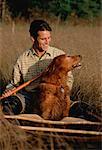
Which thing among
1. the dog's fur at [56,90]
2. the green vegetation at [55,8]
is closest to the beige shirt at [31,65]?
the dog's fur at [56,90]

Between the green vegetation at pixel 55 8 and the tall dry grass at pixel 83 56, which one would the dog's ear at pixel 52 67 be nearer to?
the tall dry grass at pixel 83 56

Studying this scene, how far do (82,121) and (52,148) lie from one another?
871mm

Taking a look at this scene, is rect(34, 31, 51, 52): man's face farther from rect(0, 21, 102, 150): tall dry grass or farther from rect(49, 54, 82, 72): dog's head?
rect(0, 21, 102, 150): tall dry grass

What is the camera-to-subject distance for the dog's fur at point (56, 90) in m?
5.47

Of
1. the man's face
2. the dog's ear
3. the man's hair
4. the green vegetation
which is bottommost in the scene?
the dog's ear

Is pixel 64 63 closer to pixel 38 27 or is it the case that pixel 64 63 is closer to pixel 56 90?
pixel 56 90

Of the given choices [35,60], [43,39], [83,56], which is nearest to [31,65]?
[35,60]

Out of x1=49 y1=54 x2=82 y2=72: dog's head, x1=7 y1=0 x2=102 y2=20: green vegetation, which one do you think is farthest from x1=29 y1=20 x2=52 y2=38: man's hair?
x1=7 y1=0 x2=102 y2=20: green vegetation

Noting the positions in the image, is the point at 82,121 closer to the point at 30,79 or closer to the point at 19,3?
the point at 30,79

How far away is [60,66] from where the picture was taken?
5.52 metres

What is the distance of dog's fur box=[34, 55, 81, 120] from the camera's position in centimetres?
547

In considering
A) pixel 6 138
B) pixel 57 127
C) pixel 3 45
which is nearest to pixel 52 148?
pixel 6 138

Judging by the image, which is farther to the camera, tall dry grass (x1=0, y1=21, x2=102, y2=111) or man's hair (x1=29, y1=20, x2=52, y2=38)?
tall dry grass (x1=0, y1=21, x2=102, y2=111)

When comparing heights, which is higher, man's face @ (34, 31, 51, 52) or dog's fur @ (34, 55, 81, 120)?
man's face @ (34, 31, 51, 52)
